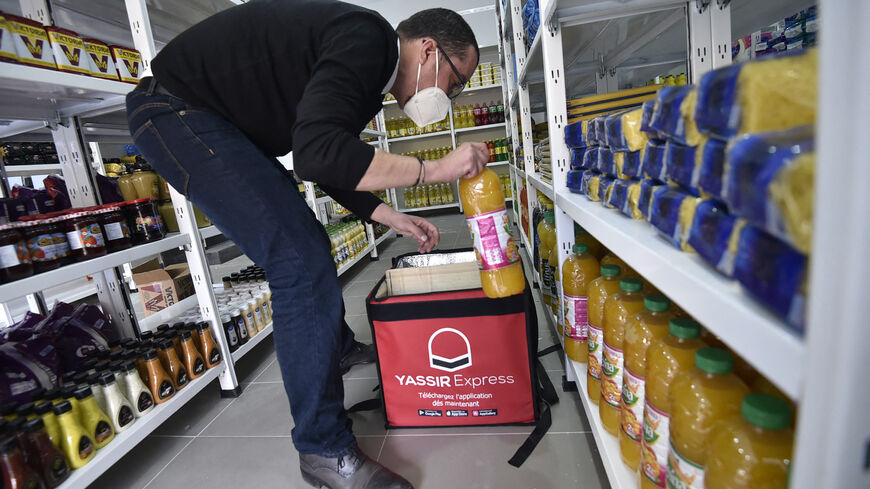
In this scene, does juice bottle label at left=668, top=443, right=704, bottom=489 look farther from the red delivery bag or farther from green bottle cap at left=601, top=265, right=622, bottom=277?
the red delivery bag

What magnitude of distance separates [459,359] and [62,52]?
5.57ft

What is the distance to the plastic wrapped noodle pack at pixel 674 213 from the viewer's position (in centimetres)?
59

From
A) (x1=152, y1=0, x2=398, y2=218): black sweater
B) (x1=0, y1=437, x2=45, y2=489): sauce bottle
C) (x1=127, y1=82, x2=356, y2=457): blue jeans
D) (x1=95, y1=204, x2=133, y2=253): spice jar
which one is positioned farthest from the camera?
(x1=95, y1=204, x2=133, y2=253): spice jar

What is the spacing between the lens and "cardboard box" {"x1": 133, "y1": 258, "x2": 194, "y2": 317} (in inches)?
91.9

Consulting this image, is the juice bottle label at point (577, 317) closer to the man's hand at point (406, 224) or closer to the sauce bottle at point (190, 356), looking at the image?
the man's hand at point (406, 224)

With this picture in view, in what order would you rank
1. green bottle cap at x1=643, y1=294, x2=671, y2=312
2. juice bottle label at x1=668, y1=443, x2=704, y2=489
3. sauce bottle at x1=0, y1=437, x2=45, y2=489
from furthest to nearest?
sauce bottle at x1=0, y1=437, x2=45, y2=489 → green bottle cap at x1=643, y1=294, x2=671, y2=312 → juice bottle label at x1=668, y1=443, x2=704, y2=489

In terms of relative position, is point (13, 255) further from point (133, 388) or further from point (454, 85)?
point (454, 85)

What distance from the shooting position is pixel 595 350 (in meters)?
1.18

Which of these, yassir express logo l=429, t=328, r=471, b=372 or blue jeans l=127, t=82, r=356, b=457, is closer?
blue jeans l=127, t=82, r=356, b=457

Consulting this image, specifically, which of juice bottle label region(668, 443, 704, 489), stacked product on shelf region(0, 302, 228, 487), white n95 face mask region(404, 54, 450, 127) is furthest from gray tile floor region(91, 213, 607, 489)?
white n95 face mask region(404, 54, 450, 127)

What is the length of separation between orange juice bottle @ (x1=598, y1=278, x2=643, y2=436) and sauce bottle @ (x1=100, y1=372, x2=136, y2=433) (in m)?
1.53

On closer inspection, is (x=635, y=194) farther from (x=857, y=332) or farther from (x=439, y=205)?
(x=439, y=205)

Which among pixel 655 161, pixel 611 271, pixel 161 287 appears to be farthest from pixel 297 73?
pixel 161 287

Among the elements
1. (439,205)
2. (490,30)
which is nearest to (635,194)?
(439,205)
